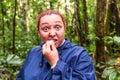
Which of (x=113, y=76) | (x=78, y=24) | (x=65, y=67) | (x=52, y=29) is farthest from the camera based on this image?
(x=78, y=24)

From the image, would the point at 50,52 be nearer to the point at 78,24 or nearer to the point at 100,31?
the point at 100,31

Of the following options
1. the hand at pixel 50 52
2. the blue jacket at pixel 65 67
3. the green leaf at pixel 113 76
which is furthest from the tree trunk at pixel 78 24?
the hand at pixel 50 52

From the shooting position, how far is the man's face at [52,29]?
1.88m

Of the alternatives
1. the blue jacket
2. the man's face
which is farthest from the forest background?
the man's face

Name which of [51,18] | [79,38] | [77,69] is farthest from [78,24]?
[77,69]

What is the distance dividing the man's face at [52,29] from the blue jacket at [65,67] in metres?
0.06

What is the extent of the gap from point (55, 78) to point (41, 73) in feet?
0.49

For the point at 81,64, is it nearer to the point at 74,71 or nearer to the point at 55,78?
the point at 74,71

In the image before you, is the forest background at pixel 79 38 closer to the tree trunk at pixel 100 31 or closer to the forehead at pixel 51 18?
the tree trunk at pixel 100 31

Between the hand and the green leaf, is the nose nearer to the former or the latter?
the hand

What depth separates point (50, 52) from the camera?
1.80 metres

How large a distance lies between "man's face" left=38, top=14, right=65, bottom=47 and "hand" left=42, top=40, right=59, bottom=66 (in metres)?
0.04

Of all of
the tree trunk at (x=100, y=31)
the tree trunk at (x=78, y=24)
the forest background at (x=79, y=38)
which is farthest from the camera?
the tree trunk at (x=78, y=24)

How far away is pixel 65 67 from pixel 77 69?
0.08 m
